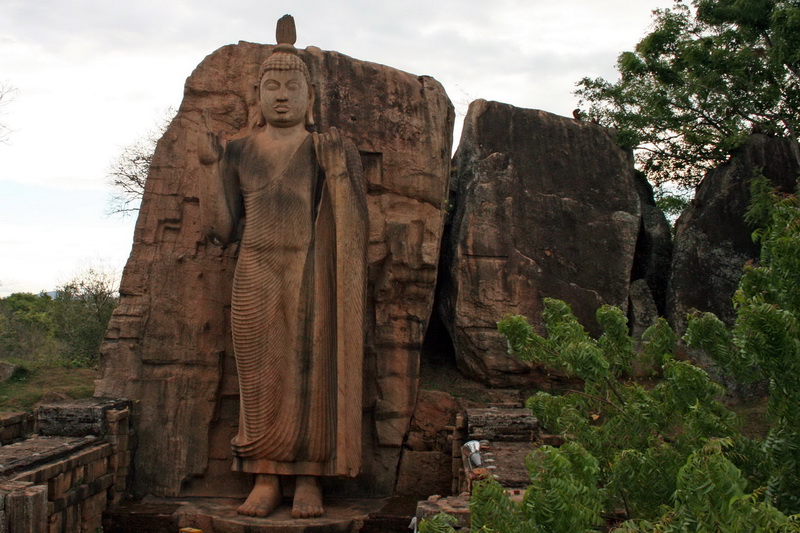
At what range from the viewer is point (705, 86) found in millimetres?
9609

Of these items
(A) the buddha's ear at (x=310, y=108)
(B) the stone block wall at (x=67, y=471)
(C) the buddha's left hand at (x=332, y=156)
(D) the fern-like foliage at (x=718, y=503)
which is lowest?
(B) the stone block wall at (x=67, y=471)

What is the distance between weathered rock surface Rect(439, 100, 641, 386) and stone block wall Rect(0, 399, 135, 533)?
337 centimetres

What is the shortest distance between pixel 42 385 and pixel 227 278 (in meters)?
2.66

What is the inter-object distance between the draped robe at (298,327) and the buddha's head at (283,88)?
0.44 m

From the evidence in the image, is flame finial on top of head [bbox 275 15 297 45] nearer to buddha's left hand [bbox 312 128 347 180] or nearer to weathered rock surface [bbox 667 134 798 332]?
buddha's left hand [bbox 312 128 347 180]

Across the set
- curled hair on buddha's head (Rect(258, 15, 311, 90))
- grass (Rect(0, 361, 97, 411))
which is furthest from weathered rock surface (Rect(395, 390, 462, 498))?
grass (Rect(0, 361, 97, 411))

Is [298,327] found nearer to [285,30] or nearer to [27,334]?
[285,30]

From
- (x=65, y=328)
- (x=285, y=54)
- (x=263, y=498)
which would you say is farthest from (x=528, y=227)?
(x=65, y=328)

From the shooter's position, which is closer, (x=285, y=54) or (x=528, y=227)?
(x=285, y=54)

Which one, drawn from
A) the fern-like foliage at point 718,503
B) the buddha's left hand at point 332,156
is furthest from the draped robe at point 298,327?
the fern-like foliage at point 718,503

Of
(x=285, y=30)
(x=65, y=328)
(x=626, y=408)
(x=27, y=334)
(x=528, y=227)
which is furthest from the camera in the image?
(x=27, y=334)

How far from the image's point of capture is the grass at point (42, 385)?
7477 millimetres

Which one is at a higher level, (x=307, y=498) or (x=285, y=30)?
(x=285, y=30)

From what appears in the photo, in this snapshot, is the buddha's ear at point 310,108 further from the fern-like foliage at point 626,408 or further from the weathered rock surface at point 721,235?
the weathered rock surface at point 721,235
